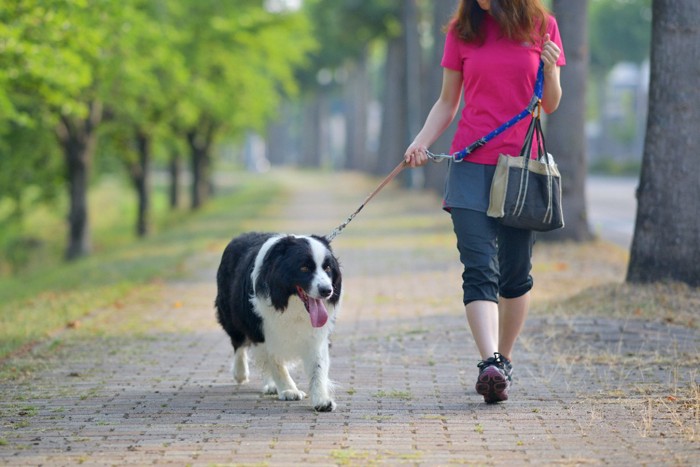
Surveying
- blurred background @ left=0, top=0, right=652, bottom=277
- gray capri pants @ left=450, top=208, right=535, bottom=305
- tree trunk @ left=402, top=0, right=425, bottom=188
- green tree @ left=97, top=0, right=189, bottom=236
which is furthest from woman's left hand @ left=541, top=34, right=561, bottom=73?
tree trunk @ left=402, top=0, right=425, bottom=188

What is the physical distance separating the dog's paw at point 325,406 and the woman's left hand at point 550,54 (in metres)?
2.23

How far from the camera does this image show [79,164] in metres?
24.6

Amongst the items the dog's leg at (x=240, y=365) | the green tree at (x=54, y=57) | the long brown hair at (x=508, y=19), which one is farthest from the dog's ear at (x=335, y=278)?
the green tree at (x=54, y=57)

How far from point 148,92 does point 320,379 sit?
→ 19824 millimetres

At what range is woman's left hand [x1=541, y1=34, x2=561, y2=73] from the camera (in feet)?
19.6

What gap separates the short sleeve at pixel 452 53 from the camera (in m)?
6.19

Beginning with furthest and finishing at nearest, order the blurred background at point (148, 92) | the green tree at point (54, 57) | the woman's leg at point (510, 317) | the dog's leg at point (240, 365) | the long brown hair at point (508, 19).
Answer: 1. the blurred background at point (148, 92)
2. the green tree at point (54, 57)
3. the dog's leg at point (240, 365)
4. the woman's leg at point (510, 317)
5. the long brown hair at point (508, 19)

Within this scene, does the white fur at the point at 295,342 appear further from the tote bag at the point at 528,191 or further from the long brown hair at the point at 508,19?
the long brown hair at the point at 508,19

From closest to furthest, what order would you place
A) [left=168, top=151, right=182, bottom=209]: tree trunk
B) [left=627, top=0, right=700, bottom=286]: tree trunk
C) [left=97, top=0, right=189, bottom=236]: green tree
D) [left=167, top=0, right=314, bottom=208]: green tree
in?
[left=627, top=0, right=700, bottom=286]: tree trunk
[left=97, top=0, right=189, bottom=236]: green tree
[left=167, top=0, right=314, bottom=208]: green tree
[left=168, top=151, right=182, bottom=209]: tree trunk

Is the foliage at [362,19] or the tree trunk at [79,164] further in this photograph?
the foliage at [362,19]

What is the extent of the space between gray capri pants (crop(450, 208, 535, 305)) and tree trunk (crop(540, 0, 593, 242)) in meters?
10.2

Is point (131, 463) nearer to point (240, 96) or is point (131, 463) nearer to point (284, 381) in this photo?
point (284, 381)

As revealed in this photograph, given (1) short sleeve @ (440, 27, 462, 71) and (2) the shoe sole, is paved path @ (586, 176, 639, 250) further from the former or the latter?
(2) the shoe sole

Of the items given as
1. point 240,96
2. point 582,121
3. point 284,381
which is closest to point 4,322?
point 284,381
